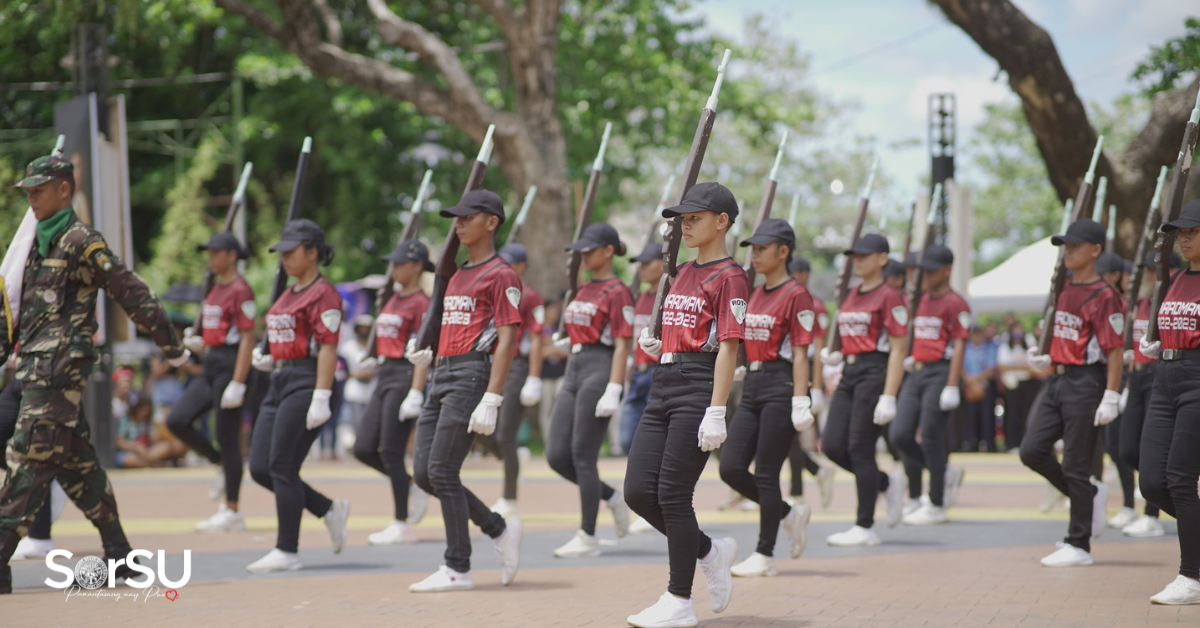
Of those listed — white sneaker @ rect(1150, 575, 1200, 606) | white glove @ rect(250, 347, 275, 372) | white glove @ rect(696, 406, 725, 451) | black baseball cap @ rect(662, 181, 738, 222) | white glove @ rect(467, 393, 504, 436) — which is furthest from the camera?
white glove @ rect(250, 347, 275, 372)

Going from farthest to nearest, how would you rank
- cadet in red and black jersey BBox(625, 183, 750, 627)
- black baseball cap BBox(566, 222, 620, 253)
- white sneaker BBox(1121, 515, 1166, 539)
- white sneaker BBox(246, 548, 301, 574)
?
white sneaker BBox(1121, 515, 1166, 539), black baseball cap BBox(566, 222, 620, 253), white sneaker BBox(246, 548, 301, 574), cadet in red and black jersey BBox(625, 183, 750, 627)

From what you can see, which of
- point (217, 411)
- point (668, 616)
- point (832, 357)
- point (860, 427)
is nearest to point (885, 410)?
point (860, 427)

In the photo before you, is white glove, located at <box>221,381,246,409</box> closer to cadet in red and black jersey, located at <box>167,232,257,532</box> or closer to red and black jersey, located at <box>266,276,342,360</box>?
cadet in red and black jersey, located at <box>167,232,257,532</box>

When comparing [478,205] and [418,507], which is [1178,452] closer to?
[478,205]

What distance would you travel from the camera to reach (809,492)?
44.0 feet

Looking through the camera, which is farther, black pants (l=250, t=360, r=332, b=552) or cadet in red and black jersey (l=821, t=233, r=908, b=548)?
cadet in red and black jersey (l=821, t=233, r=908, b=548)

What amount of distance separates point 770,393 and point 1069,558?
7.10 feet

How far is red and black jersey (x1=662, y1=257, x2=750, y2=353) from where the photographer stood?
19.3 ft

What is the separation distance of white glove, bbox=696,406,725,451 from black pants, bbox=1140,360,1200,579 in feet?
8.78

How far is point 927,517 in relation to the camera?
10391 millimetres

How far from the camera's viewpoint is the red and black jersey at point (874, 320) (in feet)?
30.5

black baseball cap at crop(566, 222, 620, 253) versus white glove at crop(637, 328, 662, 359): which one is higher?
black baseball cap at crop(566, 222, 620, 253)

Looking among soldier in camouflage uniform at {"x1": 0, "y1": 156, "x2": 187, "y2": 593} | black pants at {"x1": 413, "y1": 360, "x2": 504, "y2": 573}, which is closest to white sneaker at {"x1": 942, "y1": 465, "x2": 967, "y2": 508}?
black pants at {"x1": 413, "y1": 360, "x2": 504, "y2": 573}

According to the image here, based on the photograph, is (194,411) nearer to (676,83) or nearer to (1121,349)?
(1121,349)
